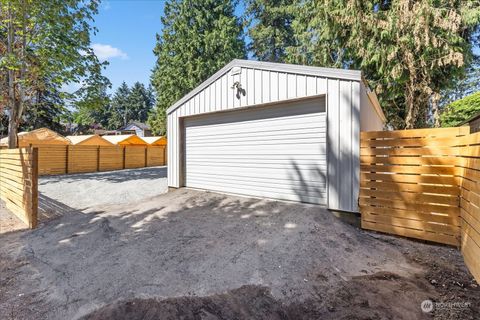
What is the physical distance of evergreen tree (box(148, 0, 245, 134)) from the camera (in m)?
17.3

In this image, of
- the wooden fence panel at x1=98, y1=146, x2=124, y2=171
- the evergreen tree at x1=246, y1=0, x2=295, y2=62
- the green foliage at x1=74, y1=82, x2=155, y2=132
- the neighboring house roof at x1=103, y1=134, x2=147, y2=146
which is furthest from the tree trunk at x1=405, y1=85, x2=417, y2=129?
the green foliage at x1=74, y1=82, x2=155, y2=132

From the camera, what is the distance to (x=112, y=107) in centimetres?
5331

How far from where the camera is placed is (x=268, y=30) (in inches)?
750

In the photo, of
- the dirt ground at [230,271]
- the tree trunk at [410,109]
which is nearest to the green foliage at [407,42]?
the tree trunk at [410,109]

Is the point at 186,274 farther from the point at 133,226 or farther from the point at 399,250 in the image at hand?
the point at 399,250

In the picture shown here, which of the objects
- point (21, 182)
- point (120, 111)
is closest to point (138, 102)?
point (120, 111)

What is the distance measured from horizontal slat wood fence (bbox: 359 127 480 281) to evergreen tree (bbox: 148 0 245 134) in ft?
48.5

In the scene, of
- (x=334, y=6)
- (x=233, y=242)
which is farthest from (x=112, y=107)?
(x=233, y=242)

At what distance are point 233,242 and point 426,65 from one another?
8.21 meters

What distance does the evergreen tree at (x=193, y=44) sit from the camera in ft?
56.7

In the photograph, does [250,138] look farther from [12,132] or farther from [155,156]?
[155,156]

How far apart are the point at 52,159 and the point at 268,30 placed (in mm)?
16306

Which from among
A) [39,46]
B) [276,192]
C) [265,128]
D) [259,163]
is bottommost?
[276,192]

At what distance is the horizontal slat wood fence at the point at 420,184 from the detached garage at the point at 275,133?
28 cm
